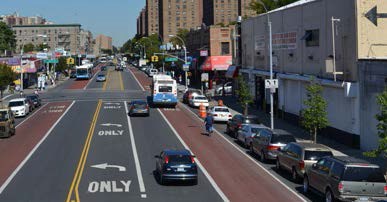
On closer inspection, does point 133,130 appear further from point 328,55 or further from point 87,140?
point 328,55

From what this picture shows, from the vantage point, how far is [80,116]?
181 ft

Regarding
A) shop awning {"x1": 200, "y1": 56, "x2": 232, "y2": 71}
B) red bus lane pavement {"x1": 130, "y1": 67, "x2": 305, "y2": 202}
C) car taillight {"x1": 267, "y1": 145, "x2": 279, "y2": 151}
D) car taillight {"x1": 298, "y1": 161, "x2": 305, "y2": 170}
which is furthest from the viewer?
shop awning {"x1": 200, "y1": 56, "x2": 232, "y2": 71}

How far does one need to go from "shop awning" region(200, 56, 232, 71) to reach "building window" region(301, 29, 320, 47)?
47673 mm

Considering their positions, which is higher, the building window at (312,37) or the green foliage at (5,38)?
the green foliage at (5,38)

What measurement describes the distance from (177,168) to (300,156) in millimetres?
5014

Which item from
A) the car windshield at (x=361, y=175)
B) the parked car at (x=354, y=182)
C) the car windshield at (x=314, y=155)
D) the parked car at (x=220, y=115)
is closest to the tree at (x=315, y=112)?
the car windshield at (x=314, y=155)

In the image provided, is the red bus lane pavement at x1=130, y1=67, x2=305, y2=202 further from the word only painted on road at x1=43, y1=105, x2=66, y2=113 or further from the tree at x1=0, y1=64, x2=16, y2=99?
the tree at x1=0, y1=64, x2=16, y2=99

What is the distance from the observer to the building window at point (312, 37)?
4312 centimetres

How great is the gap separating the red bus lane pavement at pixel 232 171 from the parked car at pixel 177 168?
4.44 ft

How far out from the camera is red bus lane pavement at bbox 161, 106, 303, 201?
22922 mm

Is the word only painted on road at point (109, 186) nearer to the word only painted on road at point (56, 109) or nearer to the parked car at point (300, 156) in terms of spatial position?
the parked car at point (300, 156)

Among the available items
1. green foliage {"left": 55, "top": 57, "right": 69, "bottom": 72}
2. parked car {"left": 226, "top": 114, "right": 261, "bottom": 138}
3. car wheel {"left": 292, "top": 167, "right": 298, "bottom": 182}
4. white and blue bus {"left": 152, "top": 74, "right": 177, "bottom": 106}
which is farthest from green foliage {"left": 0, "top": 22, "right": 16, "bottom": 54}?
car wheel {"left": 292, "top": 167, "right": 298, "bottom": 182}

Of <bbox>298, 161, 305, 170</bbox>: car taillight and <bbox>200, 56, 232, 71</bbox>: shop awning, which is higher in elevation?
<bbox>200, 56, 232, 71</bbox>: shop awning

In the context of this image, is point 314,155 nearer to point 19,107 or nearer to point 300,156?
point 300,156
